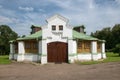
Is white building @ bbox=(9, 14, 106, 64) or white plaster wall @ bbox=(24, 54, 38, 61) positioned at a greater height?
white building @ bbox=(9, 14, 106, 64)

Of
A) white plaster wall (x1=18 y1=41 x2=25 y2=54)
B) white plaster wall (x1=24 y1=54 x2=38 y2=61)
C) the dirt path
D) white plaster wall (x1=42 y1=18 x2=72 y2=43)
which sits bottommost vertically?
the dirt path

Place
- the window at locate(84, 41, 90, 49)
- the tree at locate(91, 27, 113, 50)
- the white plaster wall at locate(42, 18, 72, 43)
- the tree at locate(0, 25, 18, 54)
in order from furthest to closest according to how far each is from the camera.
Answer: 1. the tree at locate(0, 25, 18, 54)
2. the tree at locate(91, 27, 113, 50)
3. the window at locate(84, 41, 90, 49)
4. the white plaster wall at locate(42, 18, 72, 43)

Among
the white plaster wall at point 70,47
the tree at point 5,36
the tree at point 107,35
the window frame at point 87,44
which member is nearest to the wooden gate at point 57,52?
the white plaster wall at point 70,47

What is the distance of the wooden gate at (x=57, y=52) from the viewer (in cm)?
2800

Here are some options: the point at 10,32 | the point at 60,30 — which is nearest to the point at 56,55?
the point at 60,30

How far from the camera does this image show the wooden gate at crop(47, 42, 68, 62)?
1102 inches

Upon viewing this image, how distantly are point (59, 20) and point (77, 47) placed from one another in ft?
14.5

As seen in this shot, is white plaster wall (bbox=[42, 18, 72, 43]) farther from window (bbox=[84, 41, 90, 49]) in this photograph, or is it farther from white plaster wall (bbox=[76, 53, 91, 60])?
window (bbox=[84, 41, 90, 49])

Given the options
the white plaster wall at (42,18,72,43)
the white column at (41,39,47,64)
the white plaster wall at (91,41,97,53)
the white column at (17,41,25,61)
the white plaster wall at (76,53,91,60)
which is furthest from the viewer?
the white plaster wall at (91,41,97,53)

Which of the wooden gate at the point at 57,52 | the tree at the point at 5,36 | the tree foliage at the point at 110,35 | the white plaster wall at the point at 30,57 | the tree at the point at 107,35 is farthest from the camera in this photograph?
the tree at the point at 5,36

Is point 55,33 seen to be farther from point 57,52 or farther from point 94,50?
point 94,50

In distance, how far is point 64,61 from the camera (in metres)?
28.1

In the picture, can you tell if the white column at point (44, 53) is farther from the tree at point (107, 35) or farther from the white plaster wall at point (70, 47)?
the tree at point (107, 35)

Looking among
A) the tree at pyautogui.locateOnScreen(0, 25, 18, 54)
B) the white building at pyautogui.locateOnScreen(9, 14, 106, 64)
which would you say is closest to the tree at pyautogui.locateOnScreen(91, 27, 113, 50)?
the tree at pyautogui.locateOnScreen(0, 25, 18, 54)
